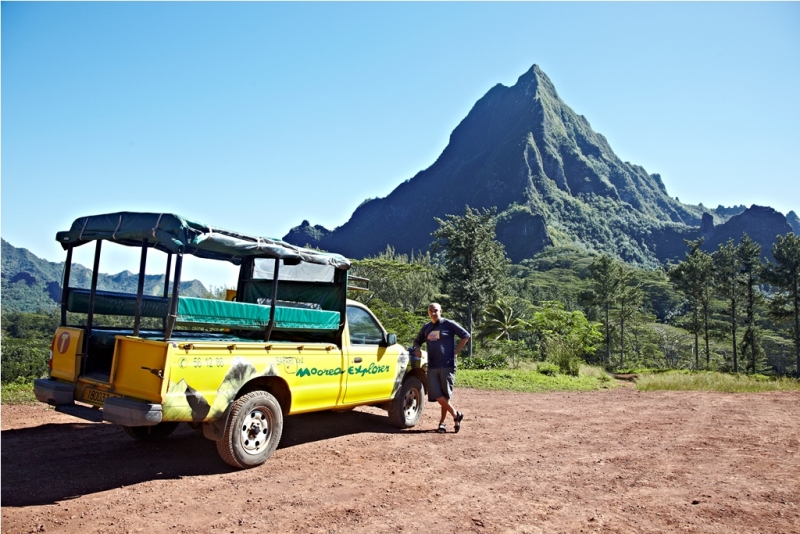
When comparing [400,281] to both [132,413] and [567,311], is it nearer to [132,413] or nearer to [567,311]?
[567,311]

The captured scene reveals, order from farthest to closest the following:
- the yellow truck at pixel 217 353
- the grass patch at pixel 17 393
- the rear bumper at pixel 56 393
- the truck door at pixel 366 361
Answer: the grass patch at pixel 17 393
the truck door at pixel 366 361
the rear bumper at pixel 56 393
the yellow truck at pixel 217 353

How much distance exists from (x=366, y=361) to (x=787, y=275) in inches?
1644

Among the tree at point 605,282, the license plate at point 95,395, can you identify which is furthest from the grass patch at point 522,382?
the tree at point 605,282

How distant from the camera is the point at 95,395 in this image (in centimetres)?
575

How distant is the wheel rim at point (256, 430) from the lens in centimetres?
585

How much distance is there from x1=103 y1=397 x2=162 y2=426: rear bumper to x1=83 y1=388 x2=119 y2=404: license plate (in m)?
0.54

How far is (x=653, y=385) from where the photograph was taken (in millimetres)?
16422

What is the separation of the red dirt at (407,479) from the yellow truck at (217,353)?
0.53 meters

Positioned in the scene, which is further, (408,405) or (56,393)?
(408,405)

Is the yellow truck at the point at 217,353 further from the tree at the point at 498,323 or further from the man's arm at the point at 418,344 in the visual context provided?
the tree at the point at 498,323

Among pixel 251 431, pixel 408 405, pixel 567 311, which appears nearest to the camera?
pixel 251 431

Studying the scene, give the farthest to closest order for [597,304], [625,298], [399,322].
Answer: [625,298], [597,304], [399,322]

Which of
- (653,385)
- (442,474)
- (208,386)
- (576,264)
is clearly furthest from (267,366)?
(576,264)

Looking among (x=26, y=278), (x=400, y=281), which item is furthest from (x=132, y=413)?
(x=26, y=278)
